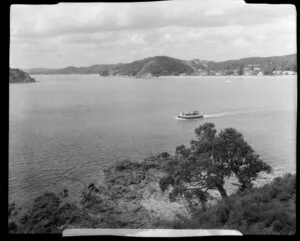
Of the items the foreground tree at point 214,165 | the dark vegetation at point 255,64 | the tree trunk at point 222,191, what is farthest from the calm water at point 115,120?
the tree trunk at point 222,191

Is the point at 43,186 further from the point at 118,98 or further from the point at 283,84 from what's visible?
the point at 283,84

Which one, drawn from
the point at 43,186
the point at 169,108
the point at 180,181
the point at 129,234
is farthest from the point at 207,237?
the point at 169,108

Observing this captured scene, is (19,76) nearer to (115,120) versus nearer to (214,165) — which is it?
(115,120)

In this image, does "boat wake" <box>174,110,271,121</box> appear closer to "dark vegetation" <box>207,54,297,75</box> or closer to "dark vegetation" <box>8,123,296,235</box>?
"dark vegetation" <box>207,54,297,75</box>

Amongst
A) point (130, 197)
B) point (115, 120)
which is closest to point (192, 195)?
point (130, 197)

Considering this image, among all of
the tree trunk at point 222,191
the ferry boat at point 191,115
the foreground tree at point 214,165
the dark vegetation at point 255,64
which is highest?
the dark vegetation at point 255,64

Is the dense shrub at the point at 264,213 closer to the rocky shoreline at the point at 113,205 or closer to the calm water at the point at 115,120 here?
the rocky shoreline at the point at 113,205

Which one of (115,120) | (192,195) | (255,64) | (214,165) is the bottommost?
(192,195)
